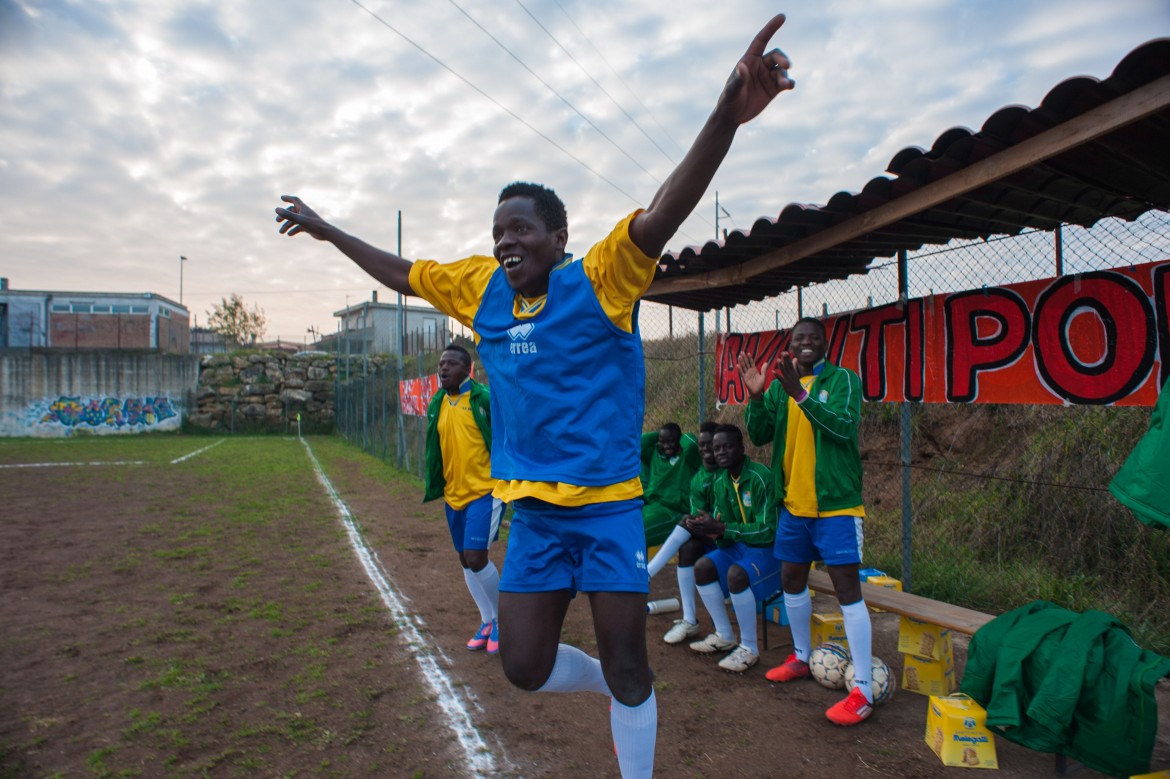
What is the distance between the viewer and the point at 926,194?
3.82 meters

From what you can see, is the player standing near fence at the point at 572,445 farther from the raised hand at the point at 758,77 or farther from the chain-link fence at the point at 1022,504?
the chain-link fence at the point at 1022,504

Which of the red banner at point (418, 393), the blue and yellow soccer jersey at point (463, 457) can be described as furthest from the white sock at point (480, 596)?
the red banner at point (418, 393)

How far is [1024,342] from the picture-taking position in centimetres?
438

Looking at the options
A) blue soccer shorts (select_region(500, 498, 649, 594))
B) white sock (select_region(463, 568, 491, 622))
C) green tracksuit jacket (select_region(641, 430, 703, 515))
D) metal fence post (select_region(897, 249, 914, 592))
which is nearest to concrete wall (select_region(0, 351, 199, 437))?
green tracksuit jacket (select_region(641, 430, 703, 515))

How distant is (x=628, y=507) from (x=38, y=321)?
5362 cm

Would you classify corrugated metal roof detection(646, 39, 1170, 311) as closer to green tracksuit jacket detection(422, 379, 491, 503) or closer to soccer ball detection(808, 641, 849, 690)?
green tracksuit jacket detection(422, 379, 491, 503)

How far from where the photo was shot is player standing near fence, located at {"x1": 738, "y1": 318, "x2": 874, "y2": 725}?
372 centimetres

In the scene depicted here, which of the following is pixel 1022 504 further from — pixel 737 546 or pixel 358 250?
pixel 358 250

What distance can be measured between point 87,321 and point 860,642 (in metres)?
50.8

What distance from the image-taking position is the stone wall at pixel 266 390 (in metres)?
33.3

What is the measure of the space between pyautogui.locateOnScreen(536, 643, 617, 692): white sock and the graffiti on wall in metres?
35.4

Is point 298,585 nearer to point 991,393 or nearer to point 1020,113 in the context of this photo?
point 991,393

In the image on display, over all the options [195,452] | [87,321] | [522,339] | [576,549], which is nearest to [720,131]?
[522,339]

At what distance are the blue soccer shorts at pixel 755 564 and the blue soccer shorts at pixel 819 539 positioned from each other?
58cm
